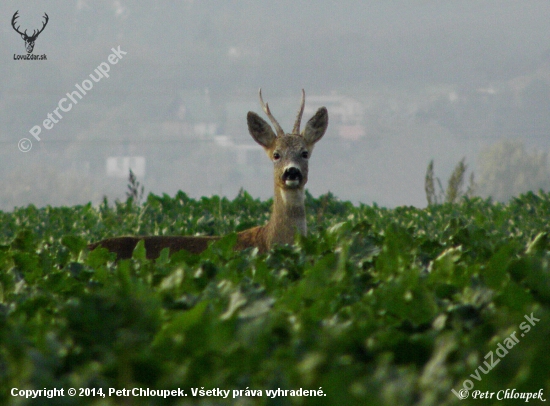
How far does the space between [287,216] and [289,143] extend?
2.84 feet

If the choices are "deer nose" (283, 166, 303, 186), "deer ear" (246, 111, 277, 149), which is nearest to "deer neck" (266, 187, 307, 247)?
"deer nose" (283, 166, 303, 186)

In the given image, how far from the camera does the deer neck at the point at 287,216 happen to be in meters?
7.65

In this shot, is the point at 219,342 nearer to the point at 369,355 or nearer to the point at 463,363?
the point at 369,355

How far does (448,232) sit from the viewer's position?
15.4 feet

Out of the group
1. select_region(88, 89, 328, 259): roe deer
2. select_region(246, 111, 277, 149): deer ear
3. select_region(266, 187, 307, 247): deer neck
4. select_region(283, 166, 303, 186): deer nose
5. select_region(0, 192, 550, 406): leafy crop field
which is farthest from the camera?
select_region(246, 111, 277, 149): deer ear

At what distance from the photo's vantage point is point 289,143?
26.7 ft

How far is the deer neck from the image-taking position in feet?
25.1

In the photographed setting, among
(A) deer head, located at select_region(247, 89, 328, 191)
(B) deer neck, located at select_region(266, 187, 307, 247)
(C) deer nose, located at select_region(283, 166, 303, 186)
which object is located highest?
(A) deer head, located at select_region(247, 89, 328, 191)

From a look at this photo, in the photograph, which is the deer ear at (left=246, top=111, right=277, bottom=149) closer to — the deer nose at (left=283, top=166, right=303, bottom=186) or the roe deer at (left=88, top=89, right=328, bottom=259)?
the roe deer at (left=88, top=89, right=328, bottom=259)

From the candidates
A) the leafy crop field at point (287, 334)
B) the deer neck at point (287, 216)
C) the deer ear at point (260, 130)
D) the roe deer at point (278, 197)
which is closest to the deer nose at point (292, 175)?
the roe deer at point (278, 197)

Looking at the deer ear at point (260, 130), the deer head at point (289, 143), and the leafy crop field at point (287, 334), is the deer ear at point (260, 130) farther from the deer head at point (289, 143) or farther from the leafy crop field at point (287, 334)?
the leafy crop field at point (287, 334)

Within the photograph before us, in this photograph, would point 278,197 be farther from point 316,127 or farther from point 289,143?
point 316,127

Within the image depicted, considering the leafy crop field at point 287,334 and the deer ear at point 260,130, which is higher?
the deer ear at point 260,130

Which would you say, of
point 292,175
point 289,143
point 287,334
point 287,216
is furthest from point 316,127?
point 287,334
